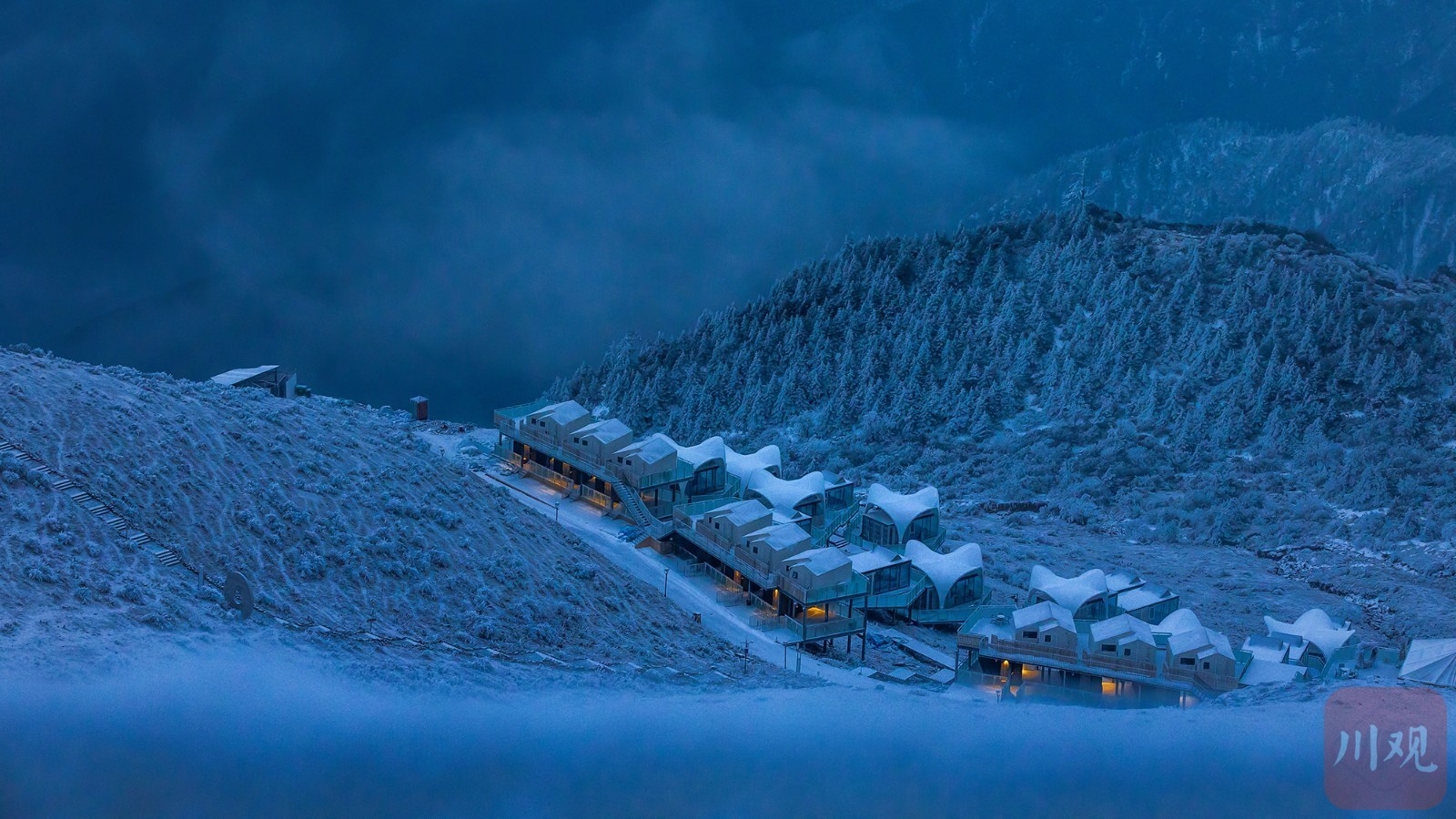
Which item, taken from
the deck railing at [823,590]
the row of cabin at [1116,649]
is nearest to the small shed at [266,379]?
the deck railing at [823,590]

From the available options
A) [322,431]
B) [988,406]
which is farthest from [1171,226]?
[322,431]

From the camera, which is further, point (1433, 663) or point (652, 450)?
point (652, 450)

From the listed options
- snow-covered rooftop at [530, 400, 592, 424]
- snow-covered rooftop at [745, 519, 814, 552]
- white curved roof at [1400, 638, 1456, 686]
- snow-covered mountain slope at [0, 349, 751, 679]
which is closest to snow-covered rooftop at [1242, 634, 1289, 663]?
white curved roof at [1400, 638, 1456, 686]

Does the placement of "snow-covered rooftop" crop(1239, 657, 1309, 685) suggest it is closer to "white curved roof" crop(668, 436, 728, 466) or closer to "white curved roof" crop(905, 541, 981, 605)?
"white curved roof" crop(905, 541, 981, 605)

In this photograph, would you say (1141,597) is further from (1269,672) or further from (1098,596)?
(1269,672)

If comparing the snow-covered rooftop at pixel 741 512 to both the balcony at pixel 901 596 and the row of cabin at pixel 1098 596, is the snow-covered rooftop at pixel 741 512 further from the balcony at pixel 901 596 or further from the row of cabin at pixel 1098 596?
the row of cabin at pixel 1098 596

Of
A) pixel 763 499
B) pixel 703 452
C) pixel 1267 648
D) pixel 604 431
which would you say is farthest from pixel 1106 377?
pixel 604 431

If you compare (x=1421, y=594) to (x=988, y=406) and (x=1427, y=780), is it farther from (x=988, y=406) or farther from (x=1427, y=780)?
(x=1427, y=780)

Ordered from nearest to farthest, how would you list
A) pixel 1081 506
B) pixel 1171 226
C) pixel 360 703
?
1. pixel 360 703
2. pixel 1081 506
3. pixel 1171 226
